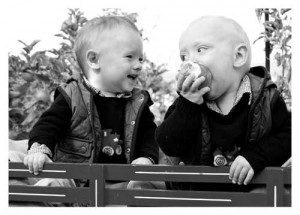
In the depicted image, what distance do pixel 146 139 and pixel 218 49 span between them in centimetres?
64

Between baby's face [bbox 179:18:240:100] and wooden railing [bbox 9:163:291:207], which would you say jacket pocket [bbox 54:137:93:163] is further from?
baby's face [bbox 179:18:240:100]

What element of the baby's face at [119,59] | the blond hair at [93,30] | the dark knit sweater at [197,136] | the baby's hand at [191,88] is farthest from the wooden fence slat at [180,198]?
the blond hair at [93,30]

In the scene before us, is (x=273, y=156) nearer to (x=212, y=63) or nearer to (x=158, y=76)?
(x=212, y=63)

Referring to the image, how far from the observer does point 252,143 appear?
2004 mm

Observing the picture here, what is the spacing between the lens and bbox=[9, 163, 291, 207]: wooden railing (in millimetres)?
1694

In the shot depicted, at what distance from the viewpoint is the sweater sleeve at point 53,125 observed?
2299 millimetres

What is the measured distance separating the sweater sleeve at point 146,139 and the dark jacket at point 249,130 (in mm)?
334

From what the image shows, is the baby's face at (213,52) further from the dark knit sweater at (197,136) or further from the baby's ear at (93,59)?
the baby's ear at (93,59)

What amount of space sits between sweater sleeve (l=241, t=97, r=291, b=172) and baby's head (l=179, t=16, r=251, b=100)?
202mm

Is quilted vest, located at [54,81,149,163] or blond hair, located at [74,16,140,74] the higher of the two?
blond hair, located at [74,16,140,74]

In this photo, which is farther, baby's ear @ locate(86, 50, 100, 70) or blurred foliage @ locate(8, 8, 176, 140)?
blurred foliage @ locate(8, 8, 176, 140)

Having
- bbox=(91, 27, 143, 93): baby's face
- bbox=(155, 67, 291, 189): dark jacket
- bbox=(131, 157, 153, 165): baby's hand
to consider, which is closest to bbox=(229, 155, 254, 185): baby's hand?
bbox=(155, 67, 291, 189): dark jacket

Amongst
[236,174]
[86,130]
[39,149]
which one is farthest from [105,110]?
[236,174]

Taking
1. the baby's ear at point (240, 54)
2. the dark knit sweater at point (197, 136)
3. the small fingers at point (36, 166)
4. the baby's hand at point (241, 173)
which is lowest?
the small fingers at point (36, 166)
